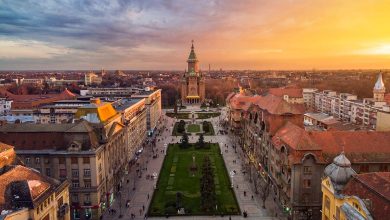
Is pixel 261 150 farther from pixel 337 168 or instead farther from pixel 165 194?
pixel 337 168

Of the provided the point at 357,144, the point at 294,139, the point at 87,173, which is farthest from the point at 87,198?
the point at 357,144

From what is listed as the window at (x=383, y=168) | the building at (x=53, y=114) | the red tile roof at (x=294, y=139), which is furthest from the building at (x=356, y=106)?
the building at (x=53, y=114)

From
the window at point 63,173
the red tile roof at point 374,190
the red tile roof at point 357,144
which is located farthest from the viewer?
the window at point 63,173

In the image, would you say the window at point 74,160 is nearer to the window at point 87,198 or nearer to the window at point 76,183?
the window at point 76,183

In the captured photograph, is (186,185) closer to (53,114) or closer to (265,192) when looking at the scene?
(265,192)

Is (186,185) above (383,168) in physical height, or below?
below

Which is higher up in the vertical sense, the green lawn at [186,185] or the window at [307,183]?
the window at [307,183]

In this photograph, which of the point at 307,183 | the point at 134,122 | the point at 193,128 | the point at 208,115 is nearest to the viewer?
the point at 307,183

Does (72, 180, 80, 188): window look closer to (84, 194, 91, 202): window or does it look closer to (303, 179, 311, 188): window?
(84, 194, 91, 202): window
